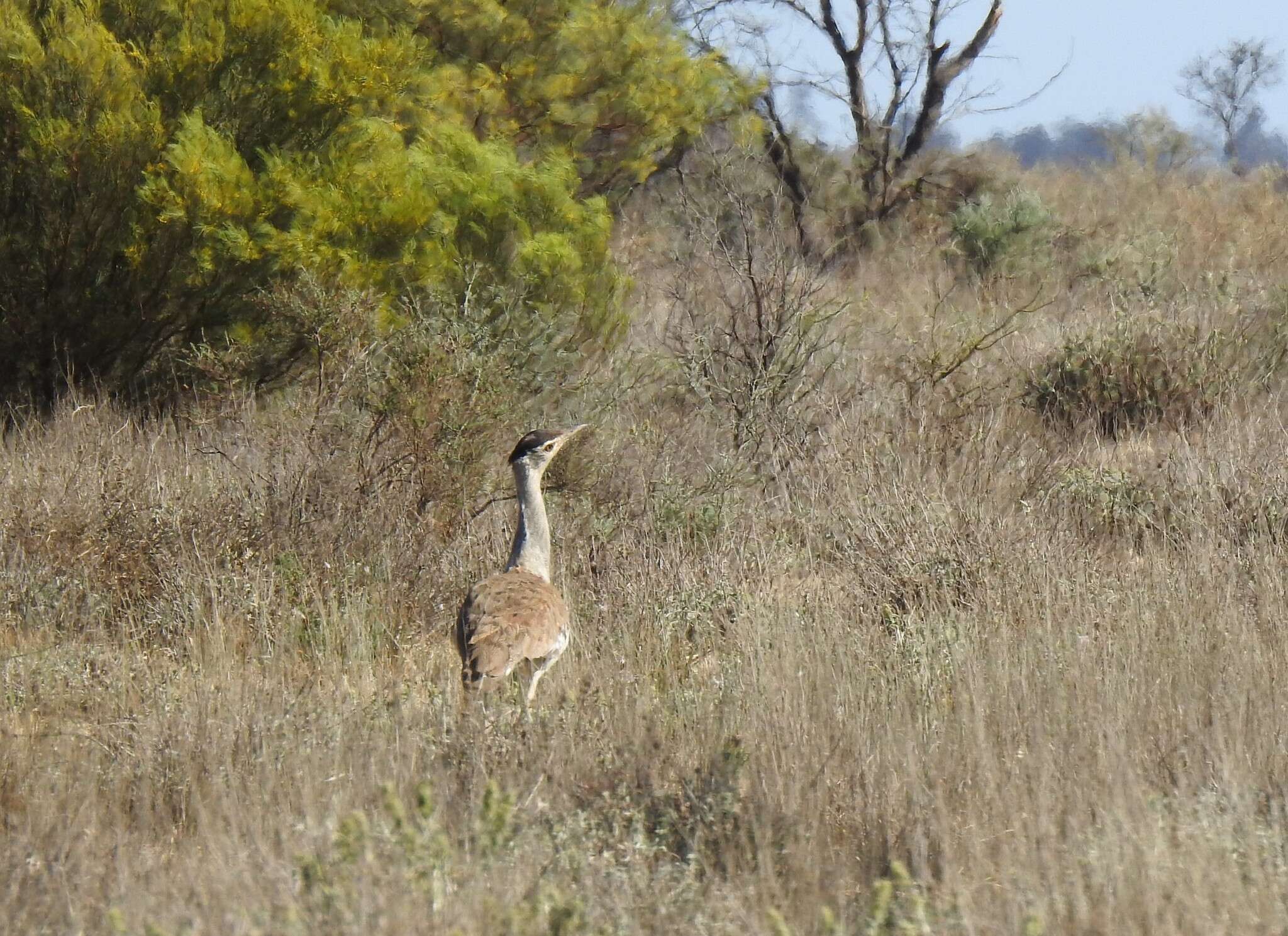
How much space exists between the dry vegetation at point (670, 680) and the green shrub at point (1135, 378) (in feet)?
1.38

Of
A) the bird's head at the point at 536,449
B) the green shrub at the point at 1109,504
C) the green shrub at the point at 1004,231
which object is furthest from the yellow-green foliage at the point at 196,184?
the green shrub at the point at 1004,231

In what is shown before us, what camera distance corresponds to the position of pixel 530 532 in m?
5.67

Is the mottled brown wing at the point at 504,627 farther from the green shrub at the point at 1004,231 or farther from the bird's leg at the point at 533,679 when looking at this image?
the green shrub at the point at 1004,231

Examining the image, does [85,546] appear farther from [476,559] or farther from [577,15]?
[577,15]

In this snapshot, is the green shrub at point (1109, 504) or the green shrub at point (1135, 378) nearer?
the green shrub at point (1109, 504)

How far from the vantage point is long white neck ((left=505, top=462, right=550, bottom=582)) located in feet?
18.5

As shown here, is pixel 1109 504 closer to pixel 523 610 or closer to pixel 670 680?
pixel 670 680

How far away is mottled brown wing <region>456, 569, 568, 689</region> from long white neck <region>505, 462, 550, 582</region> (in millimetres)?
235

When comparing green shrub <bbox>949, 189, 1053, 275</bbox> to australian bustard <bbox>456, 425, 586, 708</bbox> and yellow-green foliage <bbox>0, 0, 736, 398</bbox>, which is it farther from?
australian bustard <bbox>456, 425, 586, 708</bbox>

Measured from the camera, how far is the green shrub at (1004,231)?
17953mm

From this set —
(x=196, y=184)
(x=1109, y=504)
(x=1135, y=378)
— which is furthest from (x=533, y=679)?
(x=1135, y=378)

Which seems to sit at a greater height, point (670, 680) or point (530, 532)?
point (530, 532)

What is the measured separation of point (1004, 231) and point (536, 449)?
46.2ft

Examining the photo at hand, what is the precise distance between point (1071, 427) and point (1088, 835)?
7.24m
